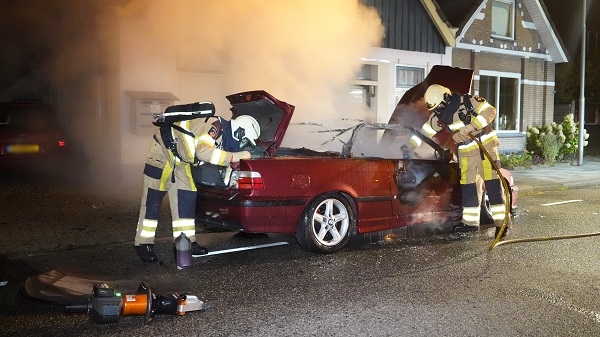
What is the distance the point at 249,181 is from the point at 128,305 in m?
1.95

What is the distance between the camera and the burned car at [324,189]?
553 centimetres

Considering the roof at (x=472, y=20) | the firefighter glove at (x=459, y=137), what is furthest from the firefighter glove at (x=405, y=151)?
the roof at (x=472, y=20)

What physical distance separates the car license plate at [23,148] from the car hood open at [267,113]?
529 cm

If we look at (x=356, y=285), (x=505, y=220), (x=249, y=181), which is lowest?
(x=356, y=285)

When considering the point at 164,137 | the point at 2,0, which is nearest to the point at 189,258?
the point at 164,137

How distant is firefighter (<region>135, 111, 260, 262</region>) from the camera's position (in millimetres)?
5367

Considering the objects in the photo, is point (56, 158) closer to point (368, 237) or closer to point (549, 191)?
point (368, 237)

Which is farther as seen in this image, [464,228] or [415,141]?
[464,228]

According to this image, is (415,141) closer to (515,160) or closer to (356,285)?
(356,285)

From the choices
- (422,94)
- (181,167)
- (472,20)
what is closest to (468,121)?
(422,94)

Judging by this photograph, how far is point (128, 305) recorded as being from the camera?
3779 millimetres

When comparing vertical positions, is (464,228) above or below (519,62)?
below

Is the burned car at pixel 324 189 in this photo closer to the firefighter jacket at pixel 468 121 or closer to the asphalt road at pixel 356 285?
the firefighter jacket at pixel 468 121

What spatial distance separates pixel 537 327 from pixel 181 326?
2328 millimetres
